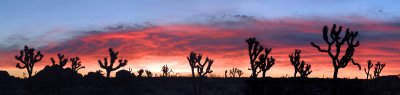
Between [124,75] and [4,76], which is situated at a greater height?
[4,76]

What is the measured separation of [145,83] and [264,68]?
46.0m

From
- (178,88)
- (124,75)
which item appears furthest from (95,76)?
(178,88)

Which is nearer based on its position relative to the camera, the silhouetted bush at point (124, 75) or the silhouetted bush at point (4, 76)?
the silhouetted bush at point (124, 75)

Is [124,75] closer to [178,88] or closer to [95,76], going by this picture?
[95,76]

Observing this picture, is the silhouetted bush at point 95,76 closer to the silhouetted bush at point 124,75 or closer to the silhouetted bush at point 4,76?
the silhouetted bush at point 124,75

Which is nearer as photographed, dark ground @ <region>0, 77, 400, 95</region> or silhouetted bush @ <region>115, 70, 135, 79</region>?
dark ground @ <region>0, 77, 400, 95</region>

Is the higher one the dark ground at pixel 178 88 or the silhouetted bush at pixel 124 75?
the silhouetted bush at pixel 124 75

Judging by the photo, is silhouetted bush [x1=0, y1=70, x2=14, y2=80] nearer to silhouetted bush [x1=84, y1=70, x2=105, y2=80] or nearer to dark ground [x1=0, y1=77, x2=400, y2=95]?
dark ground [x1=0, y1=77, x2=400, y2=95]

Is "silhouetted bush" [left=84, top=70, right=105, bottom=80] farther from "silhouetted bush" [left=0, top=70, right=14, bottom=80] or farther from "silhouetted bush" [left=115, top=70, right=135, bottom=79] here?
"silhouetted bush" [left=0, top=70, right=14, bottom=80]

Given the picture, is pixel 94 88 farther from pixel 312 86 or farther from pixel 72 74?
pixel 312 86

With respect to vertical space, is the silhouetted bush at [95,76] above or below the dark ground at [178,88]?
above

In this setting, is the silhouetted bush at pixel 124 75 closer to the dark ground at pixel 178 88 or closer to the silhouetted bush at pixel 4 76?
the dark ground at pixel 178 88

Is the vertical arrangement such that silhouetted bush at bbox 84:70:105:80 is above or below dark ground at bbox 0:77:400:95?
above

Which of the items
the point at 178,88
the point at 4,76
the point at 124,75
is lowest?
the point at 178,88
